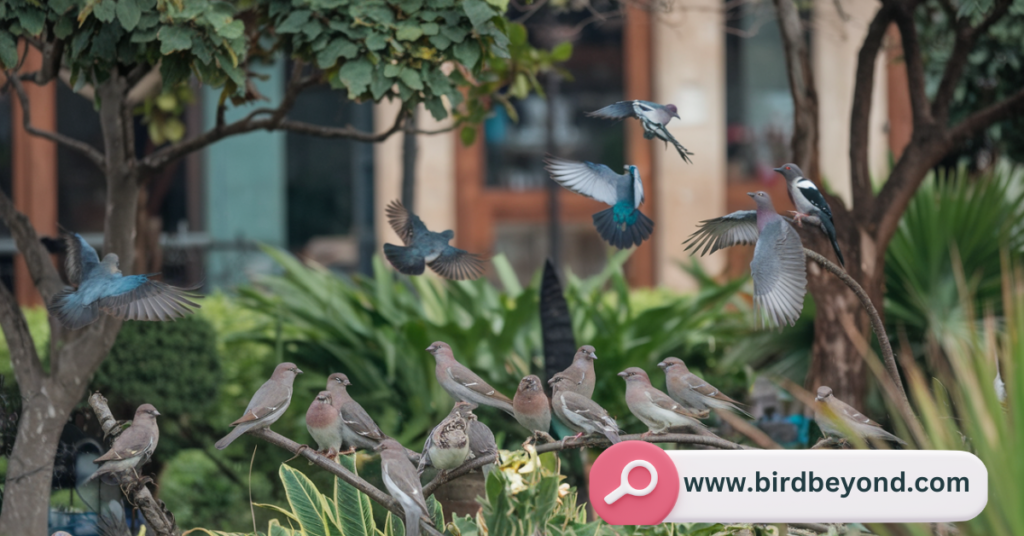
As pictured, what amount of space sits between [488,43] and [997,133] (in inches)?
184

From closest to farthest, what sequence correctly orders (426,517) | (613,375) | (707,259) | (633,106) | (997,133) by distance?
(426,517) → (633,106) → (613,375) → (997,133) → (707,259)

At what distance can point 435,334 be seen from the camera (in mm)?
4984

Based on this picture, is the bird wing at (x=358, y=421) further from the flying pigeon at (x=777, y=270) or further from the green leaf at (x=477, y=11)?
the green leaf at (x=477, y=11)

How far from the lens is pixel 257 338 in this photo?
5.30 meters

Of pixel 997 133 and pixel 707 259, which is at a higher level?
pixel 997 133

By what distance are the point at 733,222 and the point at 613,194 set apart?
0.32 metres

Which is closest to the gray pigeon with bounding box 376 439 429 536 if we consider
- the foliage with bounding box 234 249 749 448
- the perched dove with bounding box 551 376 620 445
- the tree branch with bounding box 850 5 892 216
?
the perched dove with bounding box 551 376 620 445

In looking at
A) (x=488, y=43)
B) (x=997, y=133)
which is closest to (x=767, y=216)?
(x=488, y=43)

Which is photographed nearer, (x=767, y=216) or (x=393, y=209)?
(x=767, y=216)

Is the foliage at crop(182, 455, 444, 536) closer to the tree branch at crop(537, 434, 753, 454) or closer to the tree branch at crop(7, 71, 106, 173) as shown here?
the tree branch at crop(537, 434, 753, 454)

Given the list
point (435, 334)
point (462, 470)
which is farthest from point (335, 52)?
point (435, 334)

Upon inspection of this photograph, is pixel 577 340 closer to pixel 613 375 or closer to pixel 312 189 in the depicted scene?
pixel 613 375

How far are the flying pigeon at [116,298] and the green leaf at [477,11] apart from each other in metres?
1.14

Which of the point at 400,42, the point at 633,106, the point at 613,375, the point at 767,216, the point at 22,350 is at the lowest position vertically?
the point at 613,375
